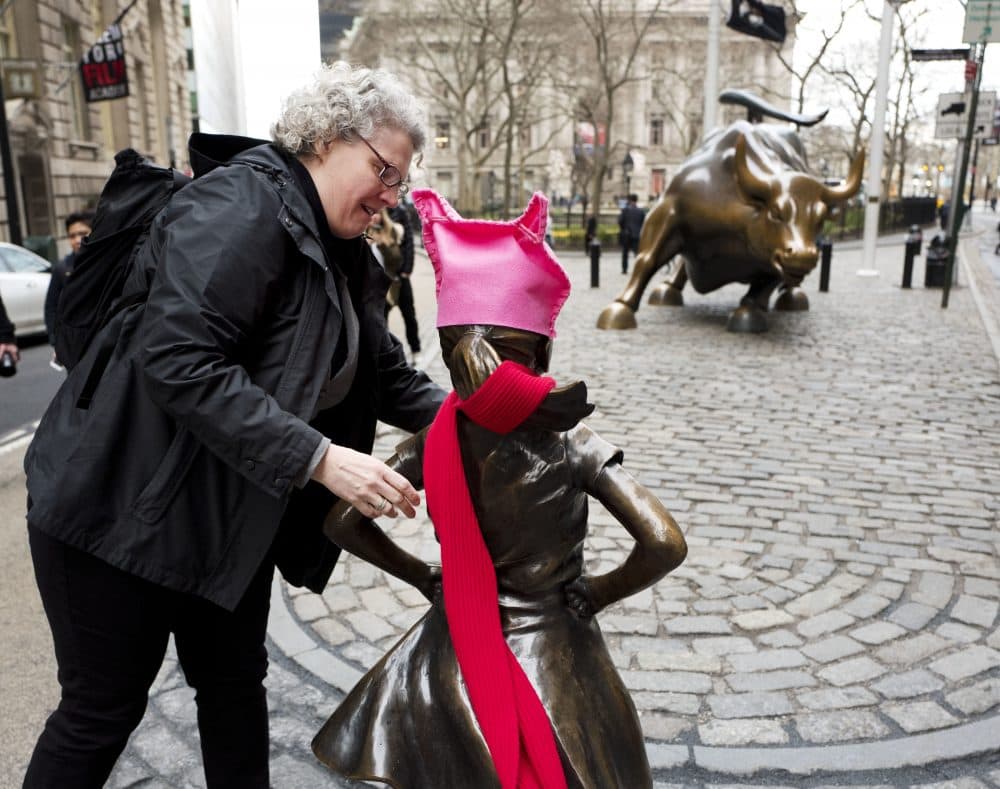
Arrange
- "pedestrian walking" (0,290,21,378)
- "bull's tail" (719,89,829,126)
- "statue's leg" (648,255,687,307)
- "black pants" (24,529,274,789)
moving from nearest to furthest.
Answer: "black pants" (24,529,274,789) → "pedestrian walking" (0,290,21,378) → "bull's tail" (719,89,829,126) → "statue's leg" (648,255,687,307)

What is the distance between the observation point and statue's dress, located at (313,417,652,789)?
209 centimetres

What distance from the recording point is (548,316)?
2.10 metres

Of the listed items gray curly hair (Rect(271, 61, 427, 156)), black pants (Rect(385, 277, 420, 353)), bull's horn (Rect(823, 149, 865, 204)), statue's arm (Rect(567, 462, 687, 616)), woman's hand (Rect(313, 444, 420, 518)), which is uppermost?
gray curly hair (Rect(271, 61, 427, 156))

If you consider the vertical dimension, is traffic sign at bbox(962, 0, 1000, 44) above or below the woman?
above

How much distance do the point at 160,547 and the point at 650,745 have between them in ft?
5.81

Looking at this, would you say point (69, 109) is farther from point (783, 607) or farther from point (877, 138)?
point (783, 607)

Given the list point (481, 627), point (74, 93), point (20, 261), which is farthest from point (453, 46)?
point (481, 627)

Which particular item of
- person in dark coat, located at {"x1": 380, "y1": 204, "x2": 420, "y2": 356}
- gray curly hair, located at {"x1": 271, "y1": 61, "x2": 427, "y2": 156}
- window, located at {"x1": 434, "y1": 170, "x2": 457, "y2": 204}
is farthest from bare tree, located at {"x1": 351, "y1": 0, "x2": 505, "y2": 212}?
gray curly hair, located at {"x1": 271, "y1": 61, "x2": 427, "y2": 156}

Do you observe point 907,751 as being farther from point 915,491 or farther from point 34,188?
point 34,188

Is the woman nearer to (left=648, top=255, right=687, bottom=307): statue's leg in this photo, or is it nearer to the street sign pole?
(left=648, top=255, right=687, bottom=307): statue's leg

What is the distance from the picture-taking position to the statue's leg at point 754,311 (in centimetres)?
1152

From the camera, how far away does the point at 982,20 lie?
41.2 ft

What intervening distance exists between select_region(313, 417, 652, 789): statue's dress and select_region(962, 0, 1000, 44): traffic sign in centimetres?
1326


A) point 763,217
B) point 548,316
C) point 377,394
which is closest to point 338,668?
point 377,394
